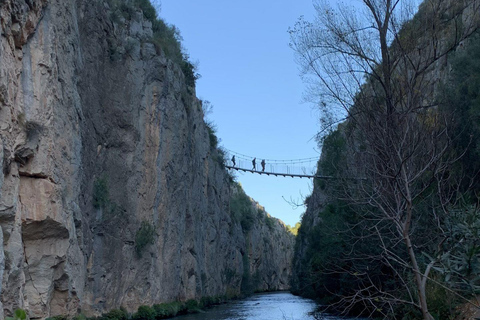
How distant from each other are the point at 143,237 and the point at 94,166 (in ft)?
16.6

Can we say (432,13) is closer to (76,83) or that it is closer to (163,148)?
(76,83)

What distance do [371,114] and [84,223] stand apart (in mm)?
15586

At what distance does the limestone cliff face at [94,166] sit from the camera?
14.5 meters

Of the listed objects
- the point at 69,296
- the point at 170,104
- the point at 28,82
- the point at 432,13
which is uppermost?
the point at 170,104

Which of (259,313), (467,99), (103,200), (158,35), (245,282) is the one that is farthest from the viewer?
(245,282)

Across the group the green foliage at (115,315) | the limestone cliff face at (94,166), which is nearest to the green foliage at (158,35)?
the limestone cliff face at (94,166)

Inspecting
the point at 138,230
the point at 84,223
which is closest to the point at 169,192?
the point at 138,230

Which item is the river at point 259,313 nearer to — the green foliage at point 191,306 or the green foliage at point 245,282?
the green foliage at point 191,306

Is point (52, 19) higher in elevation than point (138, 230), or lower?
higher

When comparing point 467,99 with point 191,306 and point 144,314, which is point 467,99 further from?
point 191,306

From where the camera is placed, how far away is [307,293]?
4934 centimetres

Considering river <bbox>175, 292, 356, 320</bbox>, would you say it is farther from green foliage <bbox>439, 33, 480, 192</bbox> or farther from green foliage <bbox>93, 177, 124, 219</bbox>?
green foliage <bbox>439, 33, 480, 192</bbox>

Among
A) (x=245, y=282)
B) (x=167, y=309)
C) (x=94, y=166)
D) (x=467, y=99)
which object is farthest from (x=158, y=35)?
(x=245, y=282)

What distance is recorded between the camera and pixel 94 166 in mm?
23172
